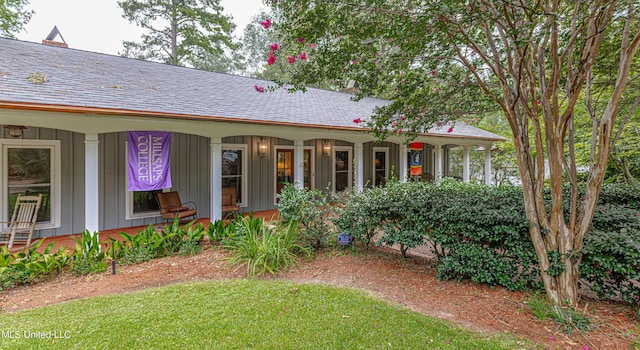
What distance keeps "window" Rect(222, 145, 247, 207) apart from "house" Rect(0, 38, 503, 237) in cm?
3

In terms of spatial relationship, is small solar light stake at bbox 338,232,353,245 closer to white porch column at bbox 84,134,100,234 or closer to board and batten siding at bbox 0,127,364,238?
white porch column at bbox 84,134,100,234

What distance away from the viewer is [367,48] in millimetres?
4270

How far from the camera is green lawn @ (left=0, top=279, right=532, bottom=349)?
2639mm

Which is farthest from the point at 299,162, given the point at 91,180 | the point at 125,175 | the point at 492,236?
the point at 492,236

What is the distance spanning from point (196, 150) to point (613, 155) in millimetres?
12624

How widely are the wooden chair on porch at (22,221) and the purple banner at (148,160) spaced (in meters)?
1.84

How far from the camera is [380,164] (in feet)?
40.7

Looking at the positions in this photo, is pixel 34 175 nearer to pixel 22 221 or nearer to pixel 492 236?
pixel 22 221

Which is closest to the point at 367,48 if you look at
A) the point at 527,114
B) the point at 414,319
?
the point at 527,114

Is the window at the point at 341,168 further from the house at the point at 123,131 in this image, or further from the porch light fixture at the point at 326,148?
the house at the point at 123,131

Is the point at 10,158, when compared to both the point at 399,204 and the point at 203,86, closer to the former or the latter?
the point at 203,86

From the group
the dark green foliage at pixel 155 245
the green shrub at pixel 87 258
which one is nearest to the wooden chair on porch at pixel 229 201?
the dark green foliage at pixel 155 245

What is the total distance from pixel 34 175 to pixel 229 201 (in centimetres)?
383

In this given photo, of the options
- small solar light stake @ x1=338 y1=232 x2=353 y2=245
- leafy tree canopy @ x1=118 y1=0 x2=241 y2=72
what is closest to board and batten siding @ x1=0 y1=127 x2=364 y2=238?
small solar light stake @ x1=338 y1=232 x2=353 y2=245
